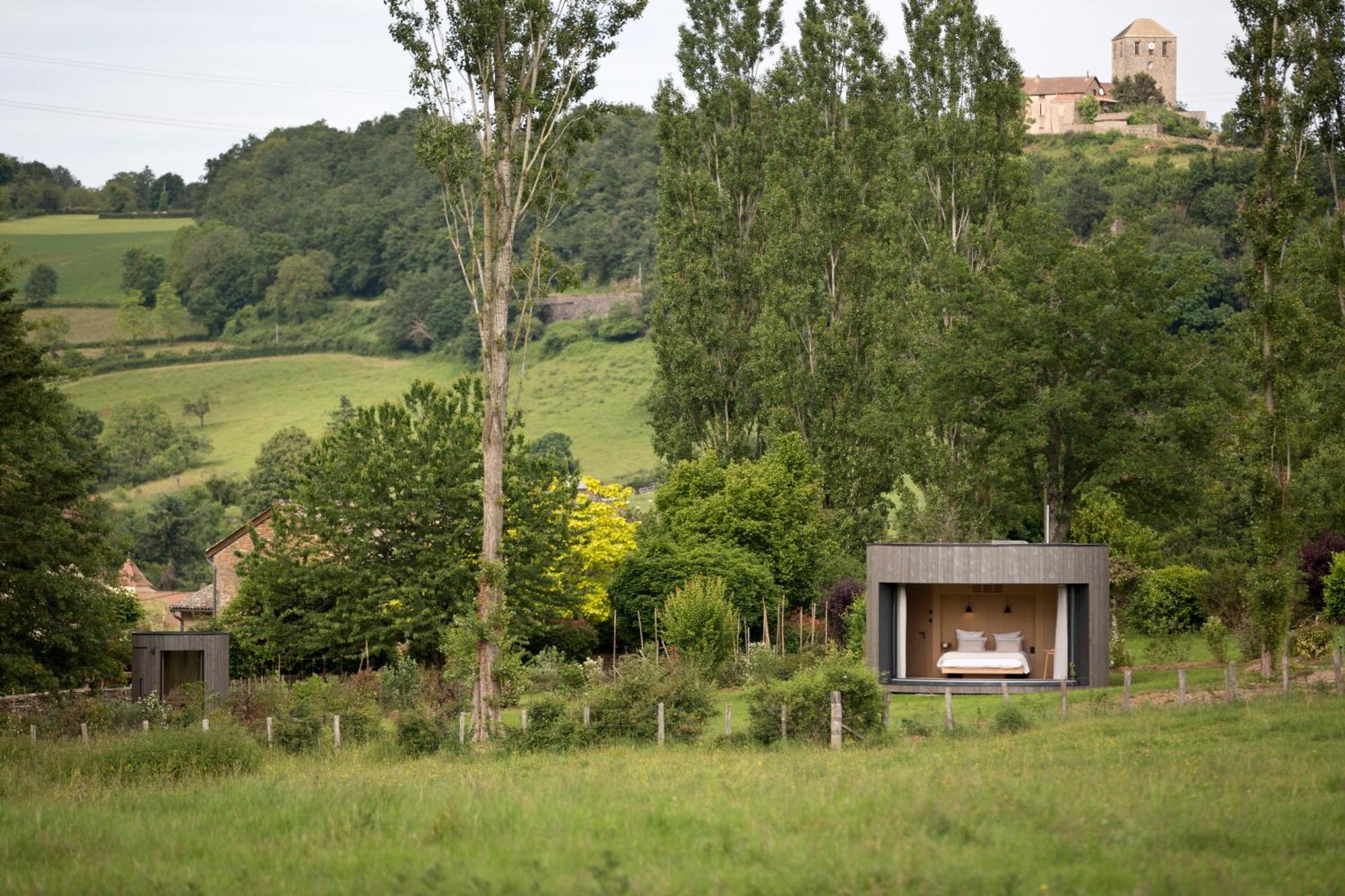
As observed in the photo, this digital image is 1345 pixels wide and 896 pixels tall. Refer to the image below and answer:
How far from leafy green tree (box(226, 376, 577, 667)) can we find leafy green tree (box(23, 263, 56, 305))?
357ft

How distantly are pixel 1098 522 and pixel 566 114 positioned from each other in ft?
72.1

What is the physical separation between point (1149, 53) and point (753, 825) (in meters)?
190

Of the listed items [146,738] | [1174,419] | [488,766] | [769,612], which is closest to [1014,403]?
[1174,419]

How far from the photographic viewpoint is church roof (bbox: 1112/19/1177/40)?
604ft

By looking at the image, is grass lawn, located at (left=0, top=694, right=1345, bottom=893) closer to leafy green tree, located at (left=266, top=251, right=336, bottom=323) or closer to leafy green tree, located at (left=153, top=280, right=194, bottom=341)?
leafy green tree, located at (left=266, top=251, right=336, bottom=323)

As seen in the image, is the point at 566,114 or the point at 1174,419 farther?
the point at 1174,419

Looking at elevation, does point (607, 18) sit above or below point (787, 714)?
above

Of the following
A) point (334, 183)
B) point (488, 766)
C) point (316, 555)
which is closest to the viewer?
point (488, 766)

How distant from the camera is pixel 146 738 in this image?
20625 millimetres

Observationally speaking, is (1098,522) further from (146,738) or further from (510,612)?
(146,738)

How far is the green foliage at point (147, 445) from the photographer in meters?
98.9

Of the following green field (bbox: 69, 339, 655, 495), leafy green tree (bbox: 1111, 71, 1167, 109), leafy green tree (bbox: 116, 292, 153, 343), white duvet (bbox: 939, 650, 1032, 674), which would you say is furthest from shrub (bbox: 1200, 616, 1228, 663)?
leafy green tree (bbox: 1111, 71, 1167, 109)

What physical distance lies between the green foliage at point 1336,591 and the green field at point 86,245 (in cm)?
12214

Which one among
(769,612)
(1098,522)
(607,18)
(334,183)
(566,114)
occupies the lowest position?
(769,612)
